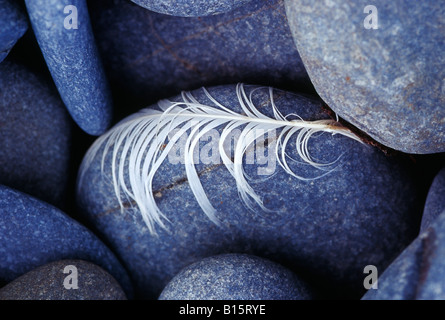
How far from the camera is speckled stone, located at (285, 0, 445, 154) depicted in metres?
1.01

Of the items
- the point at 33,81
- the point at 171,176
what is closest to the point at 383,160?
the point at 171,176

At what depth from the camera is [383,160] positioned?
1.34m

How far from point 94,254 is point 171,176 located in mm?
349

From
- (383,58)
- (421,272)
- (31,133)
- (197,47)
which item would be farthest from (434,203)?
(31,133)

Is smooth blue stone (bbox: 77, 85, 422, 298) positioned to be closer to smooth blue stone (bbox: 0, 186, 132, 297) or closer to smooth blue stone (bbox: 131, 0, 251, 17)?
→ smooth blue stone (bbox: 0, 186, 132, 297)

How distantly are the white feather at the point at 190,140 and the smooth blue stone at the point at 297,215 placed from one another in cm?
2

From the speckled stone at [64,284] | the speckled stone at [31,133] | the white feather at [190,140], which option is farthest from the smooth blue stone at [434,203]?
the speckled stone at [31,133]

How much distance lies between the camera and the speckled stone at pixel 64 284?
127 centimetres

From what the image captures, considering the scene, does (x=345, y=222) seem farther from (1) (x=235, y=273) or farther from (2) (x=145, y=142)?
(2) (x=145, y=142)

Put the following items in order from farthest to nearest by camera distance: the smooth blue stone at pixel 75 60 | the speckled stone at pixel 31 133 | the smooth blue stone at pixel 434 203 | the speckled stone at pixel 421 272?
the speckled stone at pixel 31 133, the smooth blue stone at pixel 434 203, the smooth blue stone at pixel 75 60, the speckled stone at pixel 421 272

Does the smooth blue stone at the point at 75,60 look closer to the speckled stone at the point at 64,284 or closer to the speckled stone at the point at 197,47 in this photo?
the speckled stone at the point at 197,47

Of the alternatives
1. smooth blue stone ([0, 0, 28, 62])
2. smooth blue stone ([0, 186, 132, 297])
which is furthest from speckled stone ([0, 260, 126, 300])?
smooth blue stone ([0, 0, 28, 62])

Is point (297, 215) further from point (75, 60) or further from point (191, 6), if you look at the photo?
point (75, 60)

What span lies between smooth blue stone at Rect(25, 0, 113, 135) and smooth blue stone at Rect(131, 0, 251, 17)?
0.60ft
